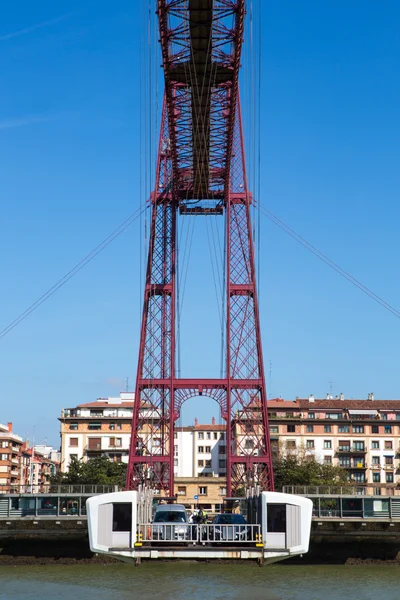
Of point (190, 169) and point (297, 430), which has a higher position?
point (190, 169)

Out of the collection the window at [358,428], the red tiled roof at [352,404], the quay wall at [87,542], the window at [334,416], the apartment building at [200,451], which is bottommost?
the quay wall at [87,542]

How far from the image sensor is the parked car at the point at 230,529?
2419cm

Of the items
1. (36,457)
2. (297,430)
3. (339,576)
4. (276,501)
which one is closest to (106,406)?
(297,430)

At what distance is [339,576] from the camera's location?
3309cm

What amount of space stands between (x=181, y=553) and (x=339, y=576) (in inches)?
477

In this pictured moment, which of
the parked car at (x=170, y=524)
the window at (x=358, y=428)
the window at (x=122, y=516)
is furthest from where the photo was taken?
the window at (x=358, y=428)

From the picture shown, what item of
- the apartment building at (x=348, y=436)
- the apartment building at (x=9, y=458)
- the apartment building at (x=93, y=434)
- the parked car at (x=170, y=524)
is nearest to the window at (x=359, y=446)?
the apartment building at (x=348, y=436)

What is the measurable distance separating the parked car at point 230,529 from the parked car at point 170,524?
3.17 feet

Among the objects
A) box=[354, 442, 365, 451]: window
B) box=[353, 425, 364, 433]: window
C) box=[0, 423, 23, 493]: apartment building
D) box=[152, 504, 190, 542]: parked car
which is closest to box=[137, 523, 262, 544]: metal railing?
box=[152, 504, 190, 542]: parked car

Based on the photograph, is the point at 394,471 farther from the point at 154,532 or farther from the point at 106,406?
the point at 154,532

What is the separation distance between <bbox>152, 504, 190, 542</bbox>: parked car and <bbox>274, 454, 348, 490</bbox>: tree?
124 ft

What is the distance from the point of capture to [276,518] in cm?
2403

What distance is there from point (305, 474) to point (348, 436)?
22392 mm

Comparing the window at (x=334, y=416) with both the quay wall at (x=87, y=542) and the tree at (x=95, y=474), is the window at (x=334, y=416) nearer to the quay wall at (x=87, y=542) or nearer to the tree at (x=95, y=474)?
the tree at (x=95, y=474)
